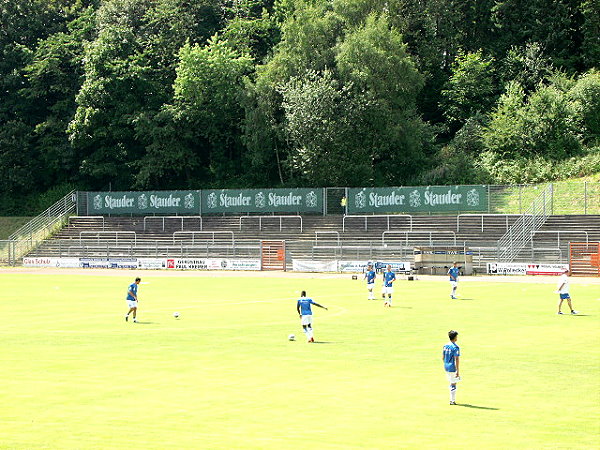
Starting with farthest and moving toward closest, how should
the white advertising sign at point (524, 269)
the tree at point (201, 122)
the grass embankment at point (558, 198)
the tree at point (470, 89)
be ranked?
1. the tree at point (470, 89)
2. the tree at point (201, 122)
3. the grass embankment at point (558, 198)
4. the white advertising sign at point (524, 269)

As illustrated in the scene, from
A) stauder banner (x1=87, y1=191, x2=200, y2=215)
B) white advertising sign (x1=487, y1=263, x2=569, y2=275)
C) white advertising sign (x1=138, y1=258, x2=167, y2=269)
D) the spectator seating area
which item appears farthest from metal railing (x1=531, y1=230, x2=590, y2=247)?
stauder banner (x1=87, y1=191, x2=200, y2=215)

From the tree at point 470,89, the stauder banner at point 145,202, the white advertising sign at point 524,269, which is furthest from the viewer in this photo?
the tree at point 470,89

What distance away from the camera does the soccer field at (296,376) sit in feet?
59.6

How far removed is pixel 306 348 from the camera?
29.7m

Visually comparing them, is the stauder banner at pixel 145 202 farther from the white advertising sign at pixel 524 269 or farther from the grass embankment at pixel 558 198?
the white advertising sign at pixel 524 269

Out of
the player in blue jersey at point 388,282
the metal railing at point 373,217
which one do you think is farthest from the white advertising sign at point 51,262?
the player in blue jersey at point 388,282

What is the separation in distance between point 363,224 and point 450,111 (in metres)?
23.6

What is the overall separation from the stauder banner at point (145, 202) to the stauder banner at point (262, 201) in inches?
65.8

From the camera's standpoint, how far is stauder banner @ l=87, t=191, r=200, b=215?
87.8 meters

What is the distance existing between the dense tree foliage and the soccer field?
41.1m

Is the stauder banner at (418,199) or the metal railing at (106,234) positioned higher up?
the stauder banner at (418,199)

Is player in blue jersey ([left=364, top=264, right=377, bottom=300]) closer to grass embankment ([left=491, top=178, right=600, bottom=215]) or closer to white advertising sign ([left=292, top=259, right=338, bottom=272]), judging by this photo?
white advertising sign ([left=292, top=259, right=338, bottom=272])

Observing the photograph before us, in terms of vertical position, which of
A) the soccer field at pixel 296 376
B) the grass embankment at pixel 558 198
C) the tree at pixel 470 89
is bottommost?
the soccer field at pixel 296 376

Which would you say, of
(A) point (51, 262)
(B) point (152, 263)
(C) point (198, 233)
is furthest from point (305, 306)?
(A) point (51, 262)
